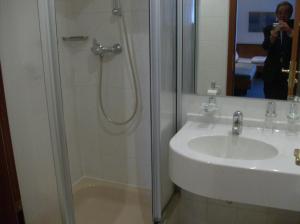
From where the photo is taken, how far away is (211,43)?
5.83 ft

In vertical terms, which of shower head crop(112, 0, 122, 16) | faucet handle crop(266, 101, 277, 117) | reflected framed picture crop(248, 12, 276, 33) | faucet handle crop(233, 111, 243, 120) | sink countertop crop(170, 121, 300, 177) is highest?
shower head crop(112, 0, 122, 16)

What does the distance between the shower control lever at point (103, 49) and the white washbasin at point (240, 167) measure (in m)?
0.78

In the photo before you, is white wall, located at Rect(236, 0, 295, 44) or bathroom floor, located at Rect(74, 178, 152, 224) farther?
bathroom floor, located at Rect(74, 178, 152, 224)

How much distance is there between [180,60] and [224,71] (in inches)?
10.0

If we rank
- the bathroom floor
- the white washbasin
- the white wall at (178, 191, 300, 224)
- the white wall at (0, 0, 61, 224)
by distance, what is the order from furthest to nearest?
the bathroom floor → the white wall at (178, 191, 300, 224) → the white wall at (0, 0, 61, 224) → the white washbasin

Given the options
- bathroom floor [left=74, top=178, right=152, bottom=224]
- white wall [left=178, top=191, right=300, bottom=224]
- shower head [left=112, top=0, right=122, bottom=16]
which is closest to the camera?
white wall [left=178, top=191, right=300, bottom=224]

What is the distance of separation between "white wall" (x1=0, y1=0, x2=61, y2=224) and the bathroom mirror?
824mm

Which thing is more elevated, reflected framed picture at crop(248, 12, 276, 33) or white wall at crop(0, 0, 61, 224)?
reflected framed picture at crop(248, 12, 276, 33)

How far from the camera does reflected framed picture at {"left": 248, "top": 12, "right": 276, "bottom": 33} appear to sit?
162 cm

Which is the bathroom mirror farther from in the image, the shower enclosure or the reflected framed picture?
the shower enclosure

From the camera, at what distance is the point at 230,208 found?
194 centimetres

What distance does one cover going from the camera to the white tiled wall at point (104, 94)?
83.4 inches

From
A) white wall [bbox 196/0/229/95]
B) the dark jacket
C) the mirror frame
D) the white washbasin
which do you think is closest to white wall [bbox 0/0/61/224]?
the white washbasin

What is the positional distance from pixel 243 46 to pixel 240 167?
701 mm
